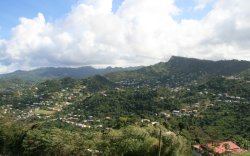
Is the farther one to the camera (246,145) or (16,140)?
(246,145)

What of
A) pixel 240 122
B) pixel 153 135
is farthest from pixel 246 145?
pixel 240 122

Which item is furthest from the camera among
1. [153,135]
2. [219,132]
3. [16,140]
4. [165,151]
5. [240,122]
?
[240,122]

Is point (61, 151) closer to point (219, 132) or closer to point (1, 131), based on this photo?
point (1, 131)

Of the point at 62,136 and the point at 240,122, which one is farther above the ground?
the point at 62,136

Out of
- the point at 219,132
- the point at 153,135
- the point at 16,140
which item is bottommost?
the point at 219,132

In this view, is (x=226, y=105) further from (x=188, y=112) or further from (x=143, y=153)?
(x=143, y=153)

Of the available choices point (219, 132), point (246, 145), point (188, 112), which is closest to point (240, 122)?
point (219, 132)

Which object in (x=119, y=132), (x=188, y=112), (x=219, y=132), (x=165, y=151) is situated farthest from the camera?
(x=188, y=112)

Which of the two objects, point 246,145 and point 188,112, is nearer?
point 246,145

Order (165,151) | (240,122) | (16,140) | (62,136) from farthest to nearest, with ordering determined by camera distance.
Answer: (240,122) < (16,140) < (62,136) < (165,151)
